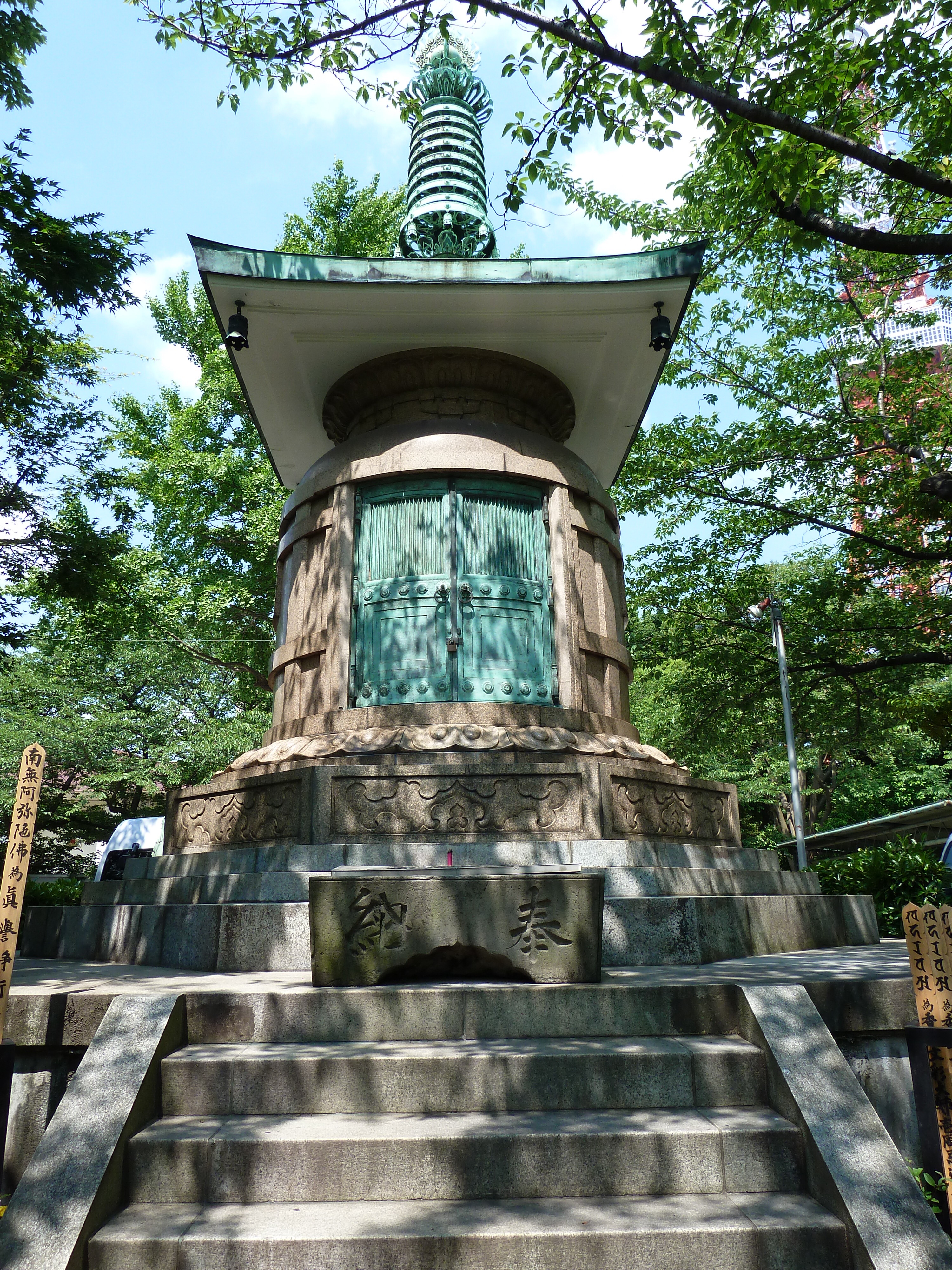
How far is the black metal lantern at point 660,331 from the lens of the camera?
8469 mm

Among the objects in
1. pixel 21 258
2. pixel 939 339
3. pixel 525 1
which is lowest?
pixel 21 258

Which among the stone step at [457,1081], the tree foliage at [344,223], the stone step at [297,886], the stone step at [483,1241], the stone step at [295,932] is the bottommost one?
the stone step at [483,1241]

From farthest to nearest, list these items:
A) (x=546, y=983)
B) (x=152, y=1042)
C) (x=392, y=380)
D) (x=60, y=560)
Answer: (x=60, y=560) → (x=392, y=380) → (x=546, y=983) → (x=152, y=1042)

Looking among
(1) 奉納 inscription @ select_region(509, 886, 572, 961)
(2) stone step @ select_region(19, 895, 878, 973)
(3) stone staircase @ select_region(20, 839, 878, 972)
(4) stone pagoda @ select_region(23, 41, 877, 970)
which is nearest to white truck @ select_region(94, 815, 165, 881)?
(4) stone pagoda @ select_region(23, 41, 877, 970)

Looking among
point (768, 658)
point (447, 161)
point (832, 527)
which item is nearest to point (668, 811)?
point (447, 161)

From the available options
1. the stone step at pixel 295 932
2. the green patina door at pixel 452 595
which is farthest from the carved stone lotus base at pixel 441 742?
the stone step at pixel 295 932

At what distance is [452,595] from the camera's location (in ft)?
26.3

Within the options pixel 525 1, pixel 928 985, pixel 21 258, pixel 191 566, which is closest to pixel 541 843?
pixel 928 985

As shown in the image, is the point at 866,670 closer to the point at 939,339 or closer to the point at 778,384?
the point at 778,384

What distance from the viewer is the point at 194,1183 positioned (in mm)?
3211

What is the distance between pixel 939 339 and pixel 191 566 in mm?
46586

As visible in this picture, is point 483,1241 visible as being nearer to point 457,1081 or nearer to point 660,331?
point 457,1081

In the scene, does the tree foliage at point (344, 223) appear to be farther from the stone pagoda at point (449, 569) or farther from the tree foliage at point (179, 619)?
the stone pagoda at point (449, 569)

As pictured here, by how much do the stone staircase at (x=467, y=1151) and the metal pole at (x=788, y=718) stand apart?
1254 cm
